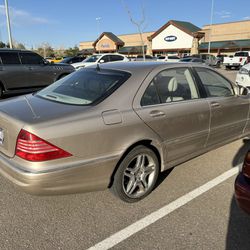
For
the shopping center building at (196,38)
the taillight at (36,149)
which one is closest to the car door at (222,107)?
the taillight at (36,149)

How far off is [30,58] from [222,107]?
315 inches

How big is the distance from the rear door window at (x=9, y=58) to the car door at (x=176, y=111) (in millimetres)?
7496

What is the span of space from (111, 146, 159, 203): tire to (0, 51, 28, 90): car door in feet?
25.0

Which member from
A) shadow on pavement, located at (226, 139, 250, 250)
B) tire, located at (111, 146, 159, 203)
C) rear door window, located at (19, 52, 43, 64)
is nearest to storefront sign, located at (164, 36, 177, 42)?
rear door window, located at (19, 52, 43, 64)

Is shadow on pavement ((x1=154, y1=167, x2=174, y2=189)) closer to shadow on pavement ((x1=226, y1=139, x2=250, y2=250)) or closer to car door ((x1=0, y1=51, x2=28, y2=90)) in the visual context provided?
shadow on pavement ((x1=226, y1=139, x2=250, y2=250))

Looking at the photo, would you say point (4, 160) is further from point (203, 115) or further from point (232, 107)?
point (232, 107)

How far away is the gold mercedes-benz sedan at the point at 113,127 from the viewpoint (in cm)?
264

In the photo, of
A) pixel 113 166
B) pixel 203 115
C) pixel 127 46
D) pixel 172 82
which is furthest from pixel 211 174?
pixel 127 46

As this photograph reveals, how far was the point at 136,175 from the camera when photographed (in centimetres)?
331

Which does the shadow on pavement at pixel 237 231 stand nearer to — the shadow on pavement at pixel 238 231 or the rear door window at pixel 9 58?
the shadow on pavement at pixel 238 231

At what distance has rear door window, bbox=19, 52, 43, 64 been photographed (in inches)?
395

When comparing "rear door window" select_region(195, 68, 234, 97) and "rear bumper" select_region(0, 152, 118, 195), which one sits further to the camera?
"rear door window" select_region(195, 68, 234, 97)

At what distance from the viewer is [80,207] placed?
3.20 m

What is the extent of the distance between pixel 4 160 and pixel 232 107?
3.28 m
